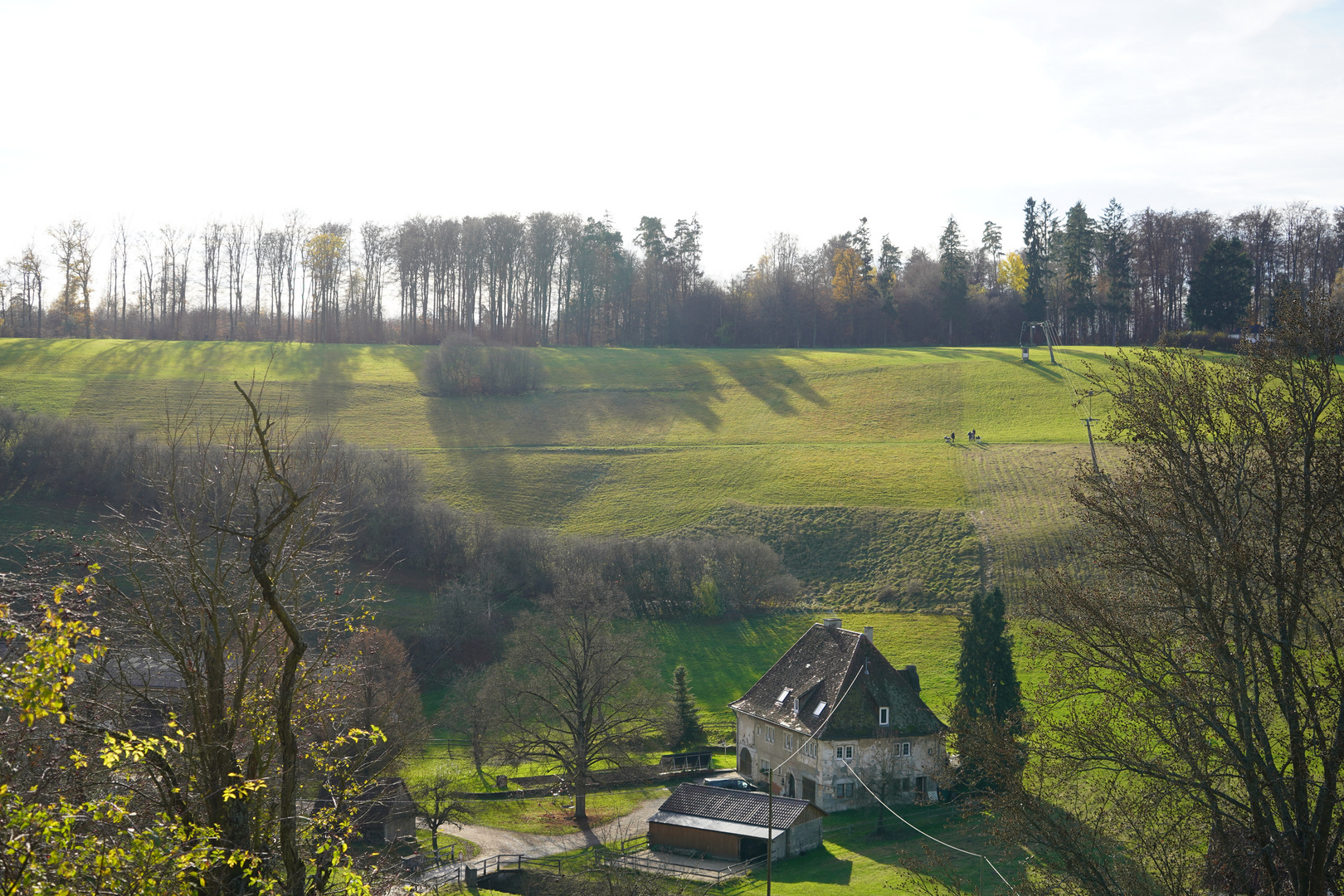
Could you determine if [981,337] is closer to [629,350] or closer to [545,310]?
[629,350]

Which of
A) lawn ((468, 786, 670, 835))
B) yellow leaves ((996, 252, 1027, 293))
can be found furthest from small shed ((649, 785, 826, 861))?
yellow leaves ((996, 252, 1027, 293))

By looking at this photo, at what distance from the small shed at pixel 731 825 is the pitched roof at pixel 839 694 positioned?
13.3ft

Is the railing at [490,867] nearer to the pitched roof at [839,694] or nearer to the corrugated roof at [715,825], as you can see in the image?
the corrugated roof at [715,825]

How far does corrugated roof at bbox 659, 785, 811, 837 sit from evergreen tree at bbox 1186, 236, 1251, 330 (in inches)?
2713

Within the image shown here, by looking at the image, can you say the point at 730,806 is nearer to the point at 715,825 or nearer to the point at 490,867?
the point at 715,825

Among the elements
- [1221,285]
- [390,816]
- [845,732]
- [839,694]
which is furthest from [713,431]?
[390,816]

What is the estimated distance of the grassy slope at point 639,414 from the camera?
198 ft

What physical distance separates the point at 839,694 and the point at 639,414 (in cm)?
4537

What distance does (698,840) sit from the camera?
96.5 ft

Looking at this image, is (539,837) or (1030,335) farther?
(1030,335)

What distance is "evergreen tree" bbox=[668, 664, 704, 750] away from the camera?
38.5 meters

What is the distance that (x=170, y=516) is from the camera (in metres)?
12.7

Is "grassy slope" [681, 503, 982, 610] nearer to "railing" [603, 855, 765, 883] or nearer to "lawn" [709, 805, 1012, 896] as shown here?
"lawn" [709, 805, 1012, 896]

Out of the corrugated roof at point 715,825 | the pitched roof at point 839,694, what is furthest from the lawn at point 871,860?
the pitched roof at point 839,694
